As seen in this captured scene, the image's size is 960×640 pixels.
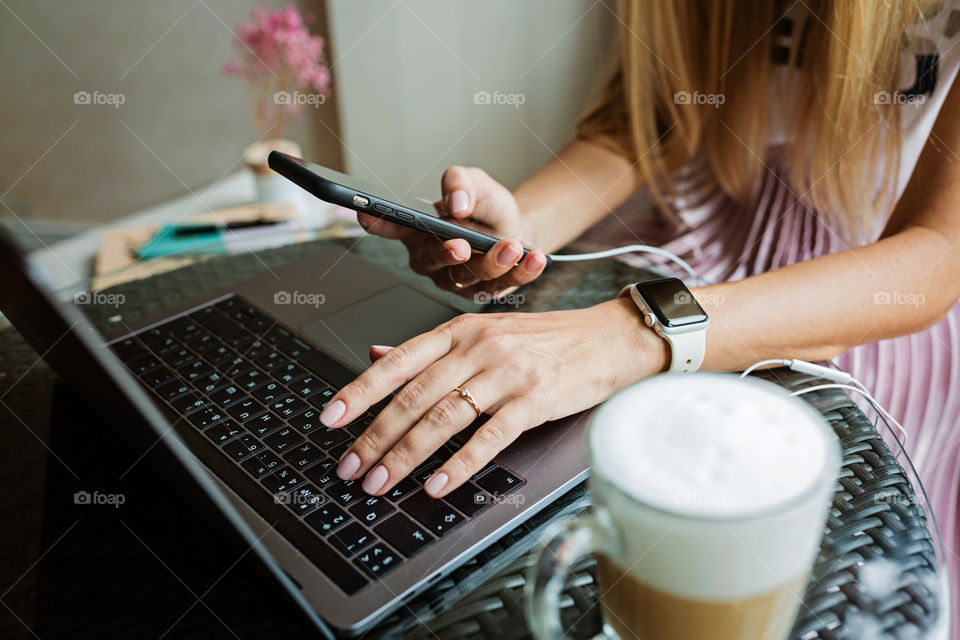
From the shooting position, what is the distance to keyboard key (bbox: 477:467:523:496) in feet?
1.53

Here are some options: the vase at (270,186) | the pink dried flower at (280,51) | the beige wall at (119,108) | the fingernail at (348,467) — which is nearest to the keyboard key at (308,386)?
the fingernail at (348,467)

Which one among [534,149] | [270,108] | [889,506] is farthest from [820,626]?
[270,108]

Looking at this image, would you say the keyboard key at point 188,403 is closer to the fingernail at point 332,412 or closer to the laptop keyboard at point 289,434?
the laptop keyboard at point 289,434

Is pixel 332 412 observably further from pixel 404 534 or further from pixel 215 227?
pixel 215 227

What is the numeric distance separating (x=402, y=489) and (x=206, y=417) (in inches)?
7.4

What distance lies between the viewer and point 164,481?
1.58 ft

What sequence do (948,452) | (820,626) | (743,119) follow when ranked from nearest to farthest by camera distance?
(820,626)
(948,452)
(743,119)

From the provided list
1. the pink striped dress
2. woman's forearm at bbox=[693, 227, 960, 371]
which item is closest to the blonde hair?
the pink striped dress

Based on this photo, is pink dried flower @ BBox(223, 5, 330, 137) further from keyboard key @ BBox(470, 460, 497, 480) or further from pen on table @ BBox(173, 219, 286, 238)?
keyboard key @ BBox(470, 460, 497, 480)

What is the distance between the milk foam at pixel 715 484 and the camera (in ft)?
0.95

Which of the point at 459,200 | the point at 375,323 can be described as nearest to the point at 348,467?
the point at 375,323

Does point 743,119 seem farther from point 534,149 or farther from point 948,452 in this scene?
point 534,149

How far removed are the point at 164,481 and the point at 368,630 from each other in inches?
7.3

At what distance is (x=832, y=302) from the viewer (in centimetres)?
67
